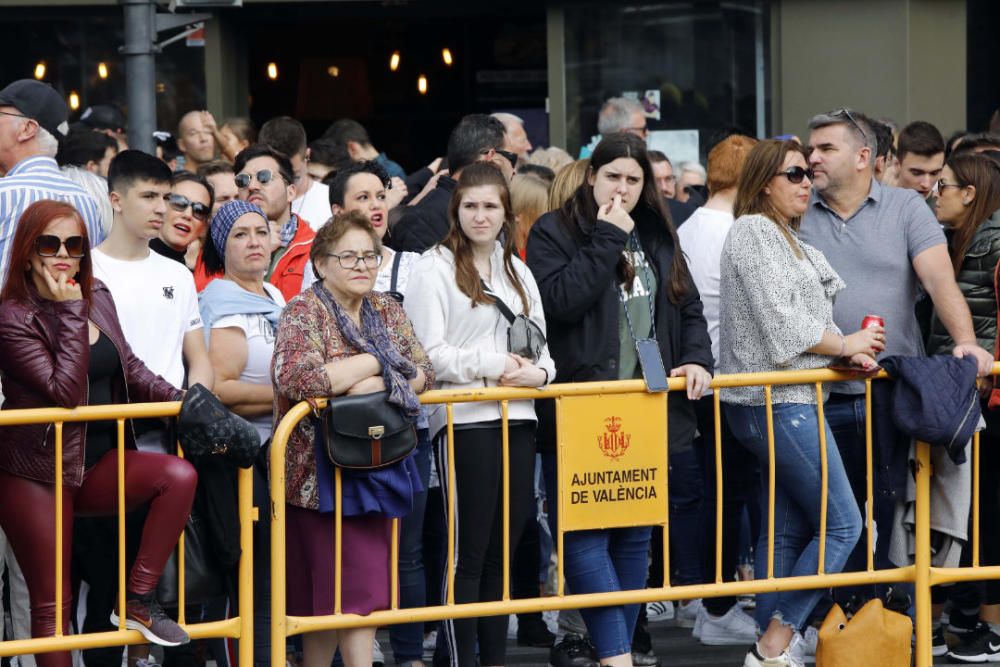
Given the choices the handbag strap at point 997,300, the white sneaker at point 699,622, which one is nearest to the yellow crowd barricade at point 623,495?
the handbag strap at point 997,300

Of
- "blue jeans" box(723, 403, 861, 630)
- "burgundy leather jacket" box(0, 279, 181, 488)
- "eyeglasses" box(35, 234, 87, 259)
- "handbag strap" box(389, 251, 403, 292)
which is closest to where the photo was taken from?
"burgundy leather jacket" box(0, 279, 181, 488)

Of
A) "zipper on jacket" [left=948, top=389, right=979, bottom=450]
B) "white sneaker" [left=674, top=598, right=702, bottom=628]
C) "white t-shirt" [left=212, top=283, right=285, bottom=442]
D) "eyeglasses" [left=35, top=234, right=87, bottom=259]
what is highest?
"eyeglasses" [left=35, top=234, right=87, bottom=259]

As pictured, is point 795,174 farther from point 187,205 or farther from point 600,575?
point 187,205

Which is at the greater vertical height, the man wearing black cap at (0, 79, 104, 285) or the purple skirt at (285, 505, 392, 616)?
the man wearing black cap at (0, 79, 104, 285)

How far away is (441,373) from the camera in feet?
19.9

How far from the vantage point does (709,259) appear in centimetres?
752

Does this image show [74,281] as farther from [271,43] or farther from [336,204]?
[271,43]

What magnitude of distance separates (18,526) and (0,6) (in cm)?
985

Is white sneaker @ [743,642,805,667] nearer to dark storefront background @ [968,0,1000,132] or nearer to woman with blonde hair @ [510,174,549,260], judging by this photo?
woman with blonde hair @ [510,174,549,260]

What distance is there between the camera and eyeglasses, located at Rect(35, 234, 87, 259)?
5402mm

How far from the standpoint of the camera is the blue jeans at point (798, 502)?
20.7 ft

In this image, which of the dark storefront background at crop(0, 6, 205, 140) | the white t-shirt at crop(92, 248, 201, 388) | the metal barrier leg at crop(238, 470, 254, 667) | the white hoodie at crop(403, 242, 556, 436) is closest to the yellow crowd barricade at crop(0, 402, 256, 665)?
the metal barrier leg at crop(238, 470, 254, 667)

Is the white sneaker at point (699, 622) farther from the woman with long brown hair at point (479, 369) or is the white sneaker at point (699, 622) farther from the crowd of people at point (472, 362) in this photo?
the woman with long brown hair at point (479, 369)

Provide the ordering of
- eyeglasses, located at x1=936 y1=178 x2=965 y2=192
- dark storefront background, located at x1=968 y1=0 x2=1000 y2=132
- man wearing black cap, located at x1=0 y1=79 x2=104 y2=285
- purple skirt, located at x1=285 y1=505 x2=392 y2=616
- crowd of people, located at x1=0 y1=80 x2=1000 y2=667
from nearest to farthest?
1. crowd of people, located at x1=0 y1=80 x2=1000 y2=667
2. purple skirt, located at x1=285 y1=505 x2=392 y2=616
3. man wearing black cap, located at x1=0 y1=79 x2=104 y2=285
4. eyeglasses, located at x1=936 y1=178 x2=965 y2=192
5. dark storefront background, located at x1=968 y1=0 x2=1000 y2=132
